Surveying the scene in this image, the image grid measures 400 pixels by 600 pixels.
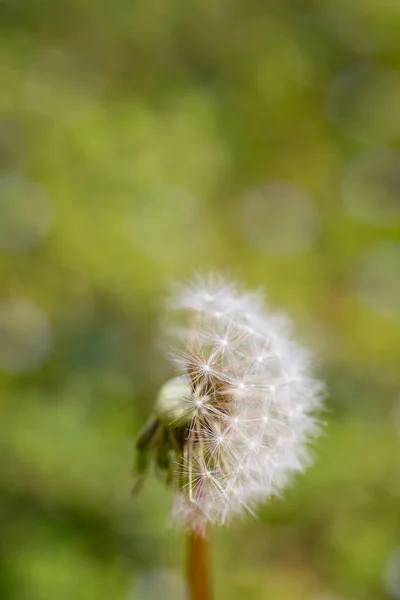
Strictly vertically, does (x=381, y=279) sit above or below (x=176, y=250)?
above

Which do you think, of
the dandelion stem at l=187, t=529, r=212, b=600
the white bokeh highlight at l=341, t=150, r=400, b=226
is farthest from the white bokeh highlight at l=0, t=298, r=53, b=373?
the white bokeh highlight at l=341, t=150, r=400, b=226

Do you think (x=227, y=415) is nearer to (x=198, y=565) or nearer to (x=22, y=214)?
(x=198, y=565)

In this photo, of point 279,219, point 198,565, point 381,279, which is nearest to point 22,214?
point 279,219

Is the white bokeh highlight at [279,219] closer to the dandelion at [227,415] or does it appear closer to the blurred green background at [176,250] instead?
the blurred green background at [176,250]

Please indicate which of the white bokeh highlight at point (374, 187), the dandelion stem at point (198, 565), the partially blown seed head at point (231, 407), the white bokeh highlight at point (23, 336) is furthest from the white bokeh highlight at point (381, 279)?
the dandelion stem at point (198, 565)

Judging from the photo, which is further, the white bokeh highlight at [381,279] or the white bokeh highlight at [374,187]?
the white bokeh highlight at [374,187]

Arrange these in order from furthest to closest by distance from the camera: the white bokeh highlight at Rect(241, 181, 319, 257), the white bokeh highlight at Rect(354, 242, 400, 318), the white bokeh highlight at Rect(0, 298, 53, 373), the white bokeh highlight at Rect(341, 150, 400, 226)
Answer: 1. the white bokeh highlight at Rect(341, 150, 400, 226)
2. the white bokeh highlight at Rect(241, 181, 319, 257)
3. the white bokeh highlight at Rect(354, 242, 400, 318)
4. the white bokeh highlight at Rect(0, 298, 53, 373)

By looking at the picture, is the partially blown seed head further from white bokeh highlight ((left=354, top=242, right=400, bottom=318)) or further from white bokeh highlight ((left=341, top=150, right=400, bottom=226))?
white bokeh highlight ((left=341, top=150, right=400, bottom=226))
